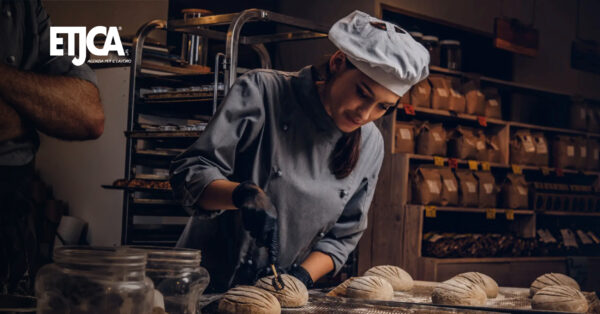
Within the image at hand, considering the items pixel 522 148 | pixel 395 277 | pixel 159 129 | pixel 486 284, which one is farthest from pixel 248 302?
pixel 522 148

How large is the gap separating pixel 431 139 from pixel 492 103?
867mm

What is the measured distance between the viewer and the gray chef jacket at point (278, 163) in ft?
6.07

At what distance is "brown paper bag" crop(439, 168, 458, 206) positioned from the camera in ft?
18.0

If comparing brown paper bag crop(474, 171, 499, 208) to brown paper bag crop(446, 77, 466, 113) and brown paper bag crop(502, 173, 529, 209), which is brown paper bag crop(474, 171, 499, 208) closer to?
brown paper bag crop(502, 173, 529, 209)

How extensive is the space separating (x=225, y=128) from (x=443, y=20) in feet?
15.2

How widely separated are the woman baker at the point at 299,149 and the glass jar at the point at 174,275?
63cm

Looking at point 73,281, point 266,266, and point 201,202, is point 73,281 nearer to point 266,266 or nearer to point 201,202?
point 201,202

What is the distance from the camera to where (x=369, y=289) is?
1886 millimetres

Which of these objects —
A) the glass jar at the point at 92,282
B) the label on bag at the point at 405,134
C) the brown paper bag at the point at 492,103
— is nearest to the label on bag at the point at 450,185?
the label on bag at the point at 405,134

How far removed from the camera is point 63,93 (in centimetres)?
148

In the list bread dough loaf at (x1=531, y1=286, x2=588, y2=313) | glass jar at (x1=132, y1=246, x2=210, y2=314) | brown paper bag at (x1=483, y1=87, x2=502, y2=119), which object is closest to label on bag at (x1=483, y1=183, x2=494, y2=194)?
brown paper bag at (x1=483, y1=87, x2=502, y2=119)

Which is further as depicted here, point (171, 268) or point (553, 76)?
point (553, 76)

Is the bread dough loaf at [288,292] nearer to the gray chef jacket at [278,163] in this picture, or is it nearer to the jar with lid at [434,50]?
the gray chef jacket at [278,163]

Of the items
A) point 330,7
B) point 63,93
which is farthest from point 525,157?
point 63,93
